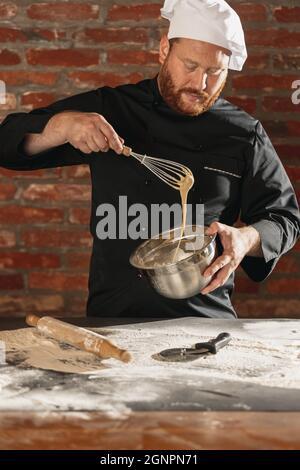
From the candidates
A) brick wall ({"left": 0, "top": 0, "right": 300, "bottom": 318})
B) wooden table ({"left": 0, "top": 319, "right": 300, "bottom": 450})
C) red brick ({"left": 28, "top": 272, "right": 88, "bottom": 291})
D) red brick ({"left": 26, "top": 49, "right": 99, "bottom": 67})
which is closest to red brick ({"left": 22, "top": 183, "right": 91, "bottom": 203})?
brick wall ({"left": 0, "top": 0, "right": 300, "bottom": 318})

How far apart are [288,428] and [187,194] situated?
1035 millimetres

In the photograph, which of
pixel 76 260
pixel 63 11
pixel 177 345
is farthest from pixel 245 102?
pixel 177 345

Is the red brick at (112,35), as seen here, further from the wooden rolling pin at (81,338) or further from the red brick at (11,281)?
the wooden rolling pin at (81,338)

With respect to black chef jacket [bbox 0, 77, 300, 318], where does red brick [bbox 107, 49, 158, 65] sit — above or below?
above

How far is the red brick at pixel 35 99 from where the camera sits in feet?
8.31

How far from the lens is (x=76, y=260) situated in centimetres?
262

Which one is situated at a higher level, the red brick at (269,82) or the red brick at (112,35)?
the red brick at (112,35)

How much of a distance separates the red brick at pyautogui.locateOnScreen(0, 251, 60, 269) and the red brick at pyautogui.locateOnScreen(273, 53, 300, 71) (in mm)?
1076

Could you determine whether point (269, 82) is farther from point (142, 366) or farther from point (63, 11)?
point (142, 366)

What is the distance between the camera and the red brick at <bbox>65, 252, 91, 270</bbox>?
8.57ft

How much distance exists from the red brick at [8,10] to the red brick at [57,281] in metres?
0.93

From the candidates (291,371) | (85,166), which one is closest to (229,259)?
(291,371)

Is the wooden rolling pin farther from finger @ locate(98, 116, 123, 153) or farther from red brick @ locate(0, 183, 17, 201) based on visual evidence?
red brick @ locate(0, 183, 17, 201)

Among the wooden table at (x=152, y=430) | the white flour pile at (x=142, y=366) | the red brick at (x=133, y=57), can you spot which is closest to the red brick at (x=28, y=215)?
the red brick at (x=133, y=57)
